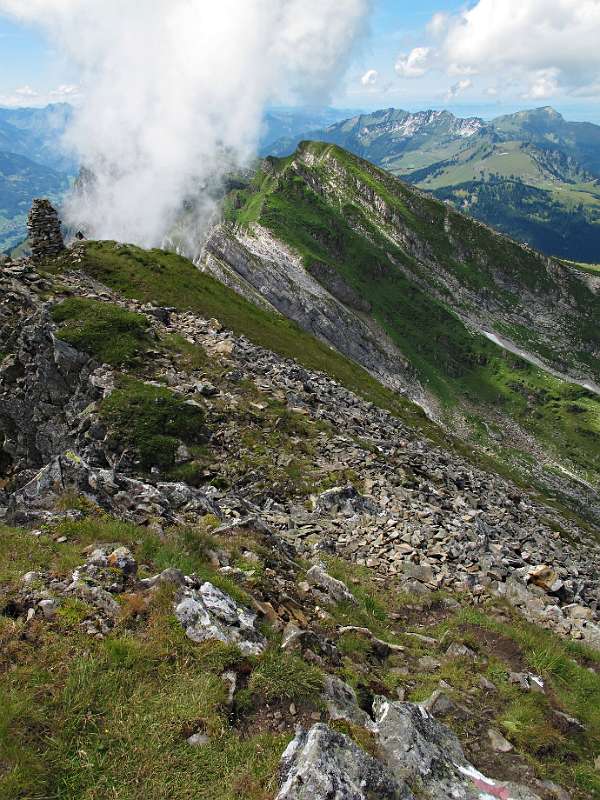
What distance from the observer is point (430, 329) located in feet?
536

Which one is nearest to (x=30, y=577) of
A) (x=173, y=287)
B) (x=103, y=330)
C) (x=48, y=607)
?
(x=48, y=607)

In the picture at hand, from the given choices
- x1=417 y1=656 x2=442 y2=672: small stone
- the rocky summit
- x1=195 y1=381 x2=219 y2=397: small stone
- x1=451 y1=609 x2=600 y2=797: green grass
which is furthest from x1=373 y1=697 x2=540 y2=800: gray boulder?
x1=195 y1=381 x2=219 y2=397: small stone

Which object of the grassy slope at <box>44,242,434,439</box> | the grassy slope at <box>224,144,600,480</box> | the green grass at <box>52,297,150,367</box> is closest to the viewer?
the green grass at <box>52,297,150,367</box>

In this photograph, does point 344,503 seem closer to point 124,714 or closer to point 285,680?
point 285,680

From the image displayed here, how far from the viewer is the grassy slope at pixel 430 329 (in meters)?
138

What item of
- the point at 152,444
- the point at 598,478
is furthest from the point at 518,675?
the point at 598,478

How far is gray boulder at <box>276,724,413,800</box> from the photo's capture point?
6852 millimetres

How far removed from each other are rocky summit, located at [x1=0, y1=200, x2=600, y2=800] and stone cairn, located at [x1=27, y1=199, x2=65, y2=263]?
106 ft

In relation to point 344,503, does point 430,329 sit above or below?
above

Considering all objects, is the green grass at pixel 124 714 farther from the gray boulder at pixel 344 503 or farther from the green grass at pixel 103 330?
the green grass at pixel 103 330

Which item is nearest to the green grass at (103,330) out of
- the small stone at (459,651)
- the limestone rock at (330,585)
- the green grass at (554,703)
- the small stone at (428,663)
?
the limestone rock at (330,585)

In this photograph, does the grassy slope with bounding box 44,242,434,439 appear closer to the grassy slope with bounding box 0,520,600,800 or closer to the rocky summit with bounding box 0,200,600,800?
the rocky summit with bounding box 0,200,600,800

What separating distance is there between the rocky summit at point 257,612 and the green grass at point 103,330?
297 mm

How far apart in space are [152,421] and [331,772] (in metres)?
20.4
